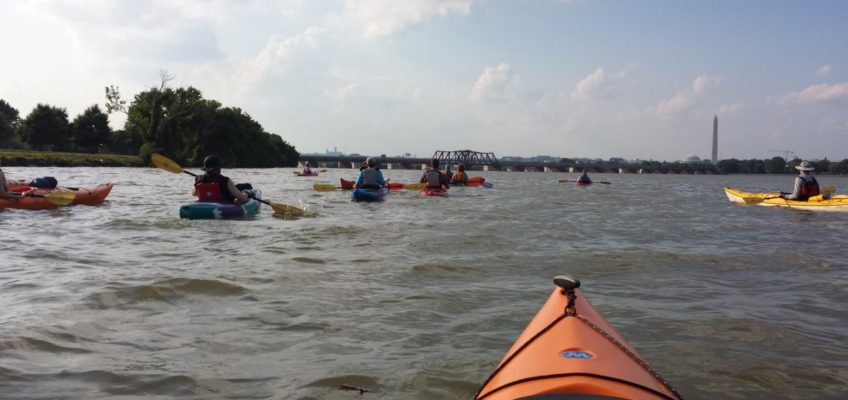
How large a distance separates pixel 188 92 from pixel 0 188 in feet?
Result: 187

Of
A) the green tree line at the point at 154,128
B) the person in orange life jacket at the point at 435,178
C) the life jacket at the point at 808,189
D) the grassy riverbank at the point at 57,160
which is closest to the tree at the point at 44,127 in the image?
the green tree line at the point at 154,128

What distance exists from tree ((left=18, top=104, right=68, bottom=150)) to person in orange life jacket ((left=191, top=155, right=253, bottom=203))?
6097 cm

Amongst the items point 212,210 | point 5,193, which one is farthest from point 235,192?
point 5,193

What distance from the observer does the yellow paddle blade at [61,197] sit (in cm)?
1330

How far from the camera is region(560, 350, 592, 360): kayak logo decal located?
2771 mm

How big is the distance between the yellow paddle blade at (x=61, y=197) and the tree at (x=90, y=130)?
59.7m

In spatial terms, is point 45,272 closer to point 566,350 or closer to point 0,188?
point 566,350

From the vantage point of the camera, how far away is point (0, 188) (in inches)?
488

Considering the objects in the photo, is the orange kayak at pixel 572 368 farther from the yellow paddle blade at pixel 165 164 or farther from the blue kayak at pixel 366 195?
the blue kayak at pixel 366 195

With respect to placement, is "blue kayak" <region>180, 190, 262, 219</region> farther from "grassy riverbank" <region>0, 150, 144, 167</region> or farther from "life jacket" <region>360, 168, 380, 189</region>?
"grassy riverbank" <region>0, 150, 144, 167</region>

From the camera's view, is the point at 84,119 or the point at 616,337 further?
the point at 84,119

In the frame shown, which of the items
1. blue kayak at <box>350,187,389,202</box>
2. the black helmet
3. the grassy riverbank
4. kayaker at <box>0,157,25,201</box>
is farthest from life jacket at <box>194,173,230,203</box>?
the grassy riverbank

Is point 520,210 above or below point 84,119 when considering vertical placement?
below

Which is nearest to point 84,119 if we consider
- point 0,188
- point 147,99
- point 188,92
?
point 147,99
